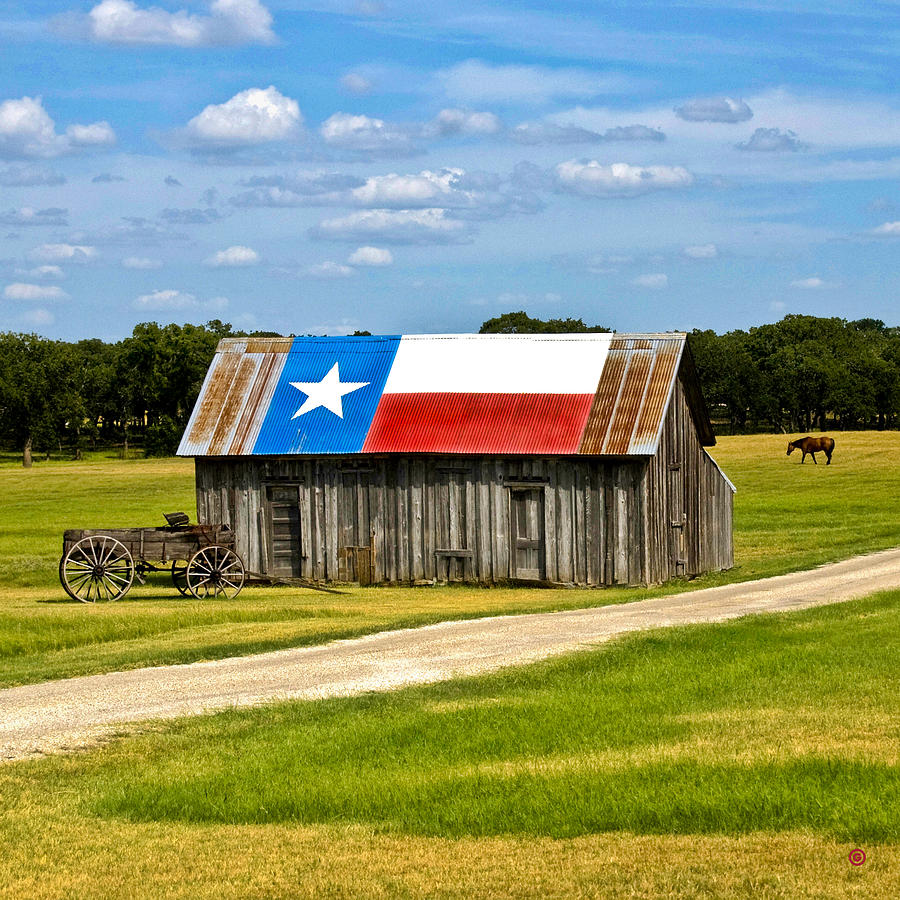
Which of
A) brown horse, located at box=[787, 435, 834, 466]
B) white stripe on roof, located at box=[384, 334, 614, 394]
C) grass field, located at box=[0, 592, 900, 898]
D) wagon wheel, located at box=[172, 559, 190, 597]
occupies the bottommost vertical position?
wagon wheel, located at box=[172, 559, 190, 597]

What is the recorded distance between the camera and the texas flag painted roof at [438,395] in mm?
36406

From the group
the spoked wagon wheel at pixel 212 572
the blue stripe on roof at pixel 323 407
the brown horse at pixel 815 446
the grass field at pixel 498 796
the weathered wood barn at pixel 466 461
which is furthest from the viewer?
the brown horse at pixel 815 446

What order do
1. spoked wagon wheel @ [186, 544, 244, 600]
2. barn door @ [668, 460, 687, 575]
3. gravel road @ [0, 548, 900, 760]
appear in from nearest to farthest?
gravel road @ [0, 548, 900, 760] < spoked wagon wheel @ [186, 544, 244, 600] < barn door @ [668, 460, 687, 575]

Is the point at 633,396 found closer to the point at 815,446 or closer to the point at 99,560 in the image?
the point at 99,560

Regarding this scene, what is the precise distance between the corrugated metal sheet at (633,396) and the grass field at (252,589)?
3839 millimetres

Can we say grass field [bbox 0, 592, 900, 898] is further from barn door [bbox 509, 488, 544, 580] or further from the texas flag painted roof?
the texas flag painted roof

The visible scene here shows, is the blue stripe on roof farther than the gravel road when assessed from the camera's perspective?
Yes

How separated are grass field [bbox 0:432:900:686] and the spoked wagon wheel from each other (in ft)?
2.03

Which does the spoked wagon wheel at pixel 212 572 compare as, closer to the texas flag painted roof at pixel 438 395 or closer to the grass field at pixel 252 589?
the grass field at pixel 252 589

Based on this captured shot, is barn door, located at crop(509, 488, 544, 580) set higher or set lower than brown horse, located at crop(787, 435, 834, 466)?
lower

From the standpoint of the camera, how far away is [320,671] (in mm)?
19422

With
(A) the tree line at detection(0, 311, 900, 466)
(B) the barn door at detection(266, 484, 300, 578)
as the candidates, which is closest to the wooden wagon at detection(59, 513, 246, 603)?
(B) the barn door at detection(266, 484, 300, 578)

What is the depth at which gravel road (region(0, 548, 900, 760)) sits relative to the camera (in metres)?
16.2

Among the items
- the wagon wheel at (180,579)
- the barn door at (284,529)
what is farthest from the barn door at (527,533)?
the wagon wheel at (180,579)
